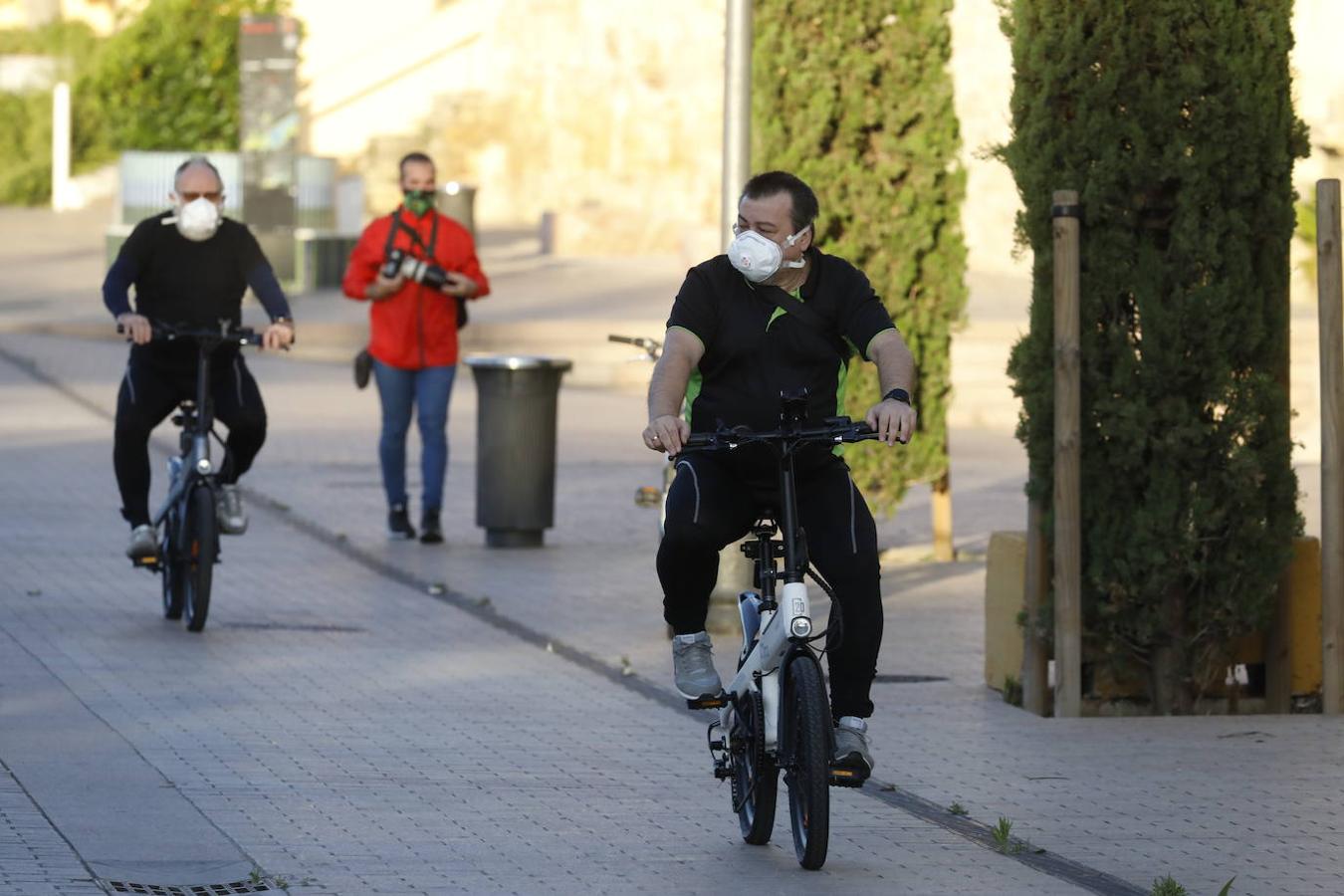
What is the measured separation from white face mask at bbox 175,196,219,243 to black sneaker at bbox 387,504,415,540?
316 cm

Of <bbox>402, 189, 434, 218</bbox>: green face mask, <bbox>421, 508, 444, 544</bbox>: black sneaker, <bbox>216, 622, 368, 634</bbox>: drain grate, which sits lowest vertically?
<bbox>216, 622, 368, 634</bbox>: drain grate

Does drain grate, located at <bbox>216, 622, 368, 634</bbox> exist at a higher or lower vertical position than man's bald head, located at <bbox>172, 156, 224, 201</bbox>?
lower

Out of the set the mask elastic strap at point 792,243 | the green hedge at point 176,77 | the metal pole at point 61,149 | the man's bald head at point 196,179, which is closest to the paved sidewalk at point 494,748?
the mask elastic strap at point 792,243

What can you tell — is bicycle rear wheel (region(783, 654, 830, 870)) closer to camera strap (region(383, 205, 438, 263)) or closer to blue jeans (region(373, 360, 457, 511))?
blue jeans (region(373, 360, 457, 511))

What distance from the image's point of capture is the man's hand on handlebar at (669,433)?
20.8ft

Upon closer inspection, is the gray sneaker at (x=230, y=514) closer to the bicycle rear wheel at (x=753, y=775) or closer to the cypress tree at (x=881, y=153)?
the cypress tree at (x=881, y=153)

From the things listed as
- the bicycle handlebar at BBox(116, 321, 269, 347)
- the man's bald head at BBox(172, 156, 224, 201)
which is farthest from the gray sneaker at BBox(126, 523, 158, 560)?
the man's bald head at BBox(172, 156, 224, 201)

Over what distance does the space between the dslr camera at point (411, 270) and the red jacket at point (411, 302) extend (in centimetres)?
10

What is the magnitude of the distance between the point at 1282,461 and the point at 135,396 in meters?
4.79

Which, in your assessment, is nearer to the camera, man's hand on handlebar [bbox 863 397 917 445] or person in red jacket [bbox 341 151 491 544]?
man's hand on handlebar [bbox 863 397 917 445]

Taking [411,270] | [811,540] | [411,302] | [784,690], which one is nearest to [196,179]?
[411,270]

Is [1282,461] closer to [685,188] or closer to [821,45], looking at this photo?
[821,45]

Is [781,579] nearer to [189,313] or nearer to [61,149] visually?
[189,313]

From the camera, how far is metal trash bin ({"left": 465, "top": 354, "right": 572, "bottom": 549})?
14.0 m
